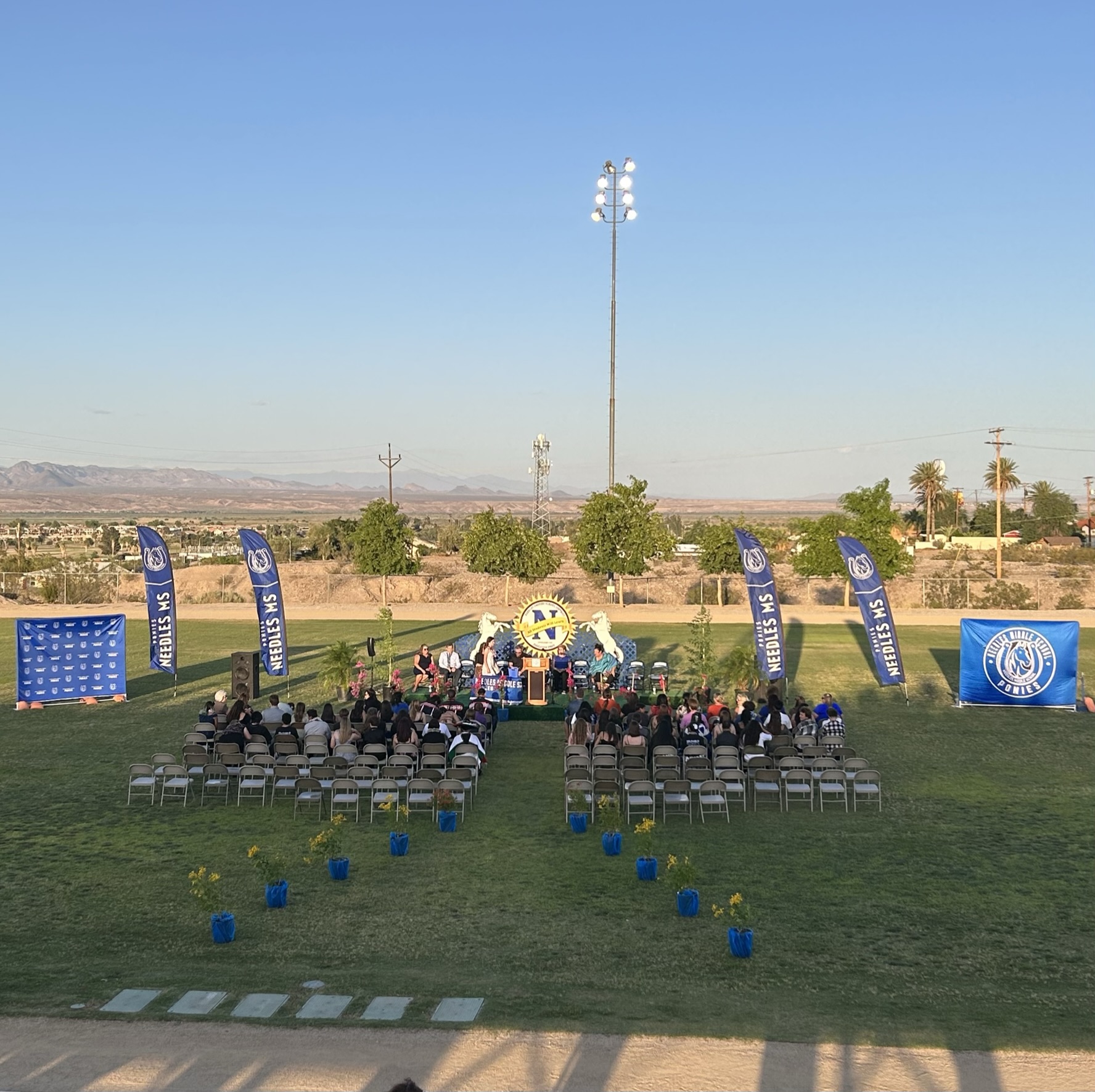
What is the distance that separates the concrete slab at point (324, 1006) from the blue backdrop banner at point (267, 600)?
1503 cm

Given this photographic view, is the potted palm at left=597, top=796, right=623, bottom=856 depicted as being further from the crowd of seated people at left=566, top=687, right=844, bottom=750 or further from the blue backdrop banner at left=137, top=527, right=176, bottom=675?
the blue backdrop banner at left=137, top=527, right=176, bottom=675

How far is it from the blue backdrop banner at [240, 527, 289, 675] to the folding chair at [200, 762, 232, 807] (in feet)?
24.9

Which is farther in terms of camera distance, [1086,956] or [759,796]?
[759,796]

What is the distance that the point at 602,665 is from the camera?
2345 cm

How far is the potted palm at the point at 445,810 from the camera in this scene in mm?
13766

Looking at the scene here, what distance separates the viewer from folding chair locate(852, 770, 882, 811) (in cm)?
1463

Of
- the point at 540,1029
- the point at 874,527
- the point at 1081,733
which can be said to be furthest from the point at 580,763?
the point at 874,527

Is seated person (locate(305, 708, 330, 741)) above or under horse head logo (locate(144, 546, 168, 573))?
under

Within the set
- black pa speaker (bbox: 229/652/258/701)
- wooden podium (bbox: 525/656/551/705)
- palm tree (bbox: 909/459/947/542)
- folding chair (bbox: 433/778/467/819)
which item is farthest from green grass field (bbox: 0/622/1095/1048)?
palm tree (bbox: 909/459/947/542)

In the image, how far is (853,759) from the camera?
15516 mm

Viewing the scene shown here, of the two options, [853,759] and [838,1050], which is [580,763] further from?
[838,1050]

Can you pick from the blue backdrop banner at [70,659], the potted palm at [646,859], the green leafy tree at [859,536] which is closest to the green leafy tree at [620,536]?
the green leafy tree at [859,536]

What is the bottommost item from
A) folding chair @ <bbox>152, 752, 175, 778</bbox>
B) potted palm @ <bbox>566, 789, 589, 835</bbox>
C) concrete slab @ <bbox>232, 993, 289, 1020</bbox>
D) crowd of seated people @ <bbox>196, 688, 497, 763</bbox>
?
concrete slab @ <bbox>232, 993, 289, 1020</bbox>

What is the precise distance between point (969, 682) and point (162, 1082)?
18947mm
